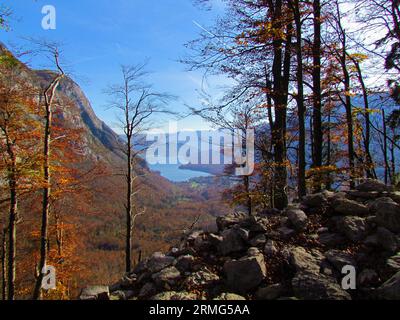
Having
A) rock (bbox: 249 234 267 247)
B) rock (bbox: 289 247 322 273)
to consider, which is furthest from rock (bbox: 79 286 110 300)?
rock (bbox: 289 247 322 273)

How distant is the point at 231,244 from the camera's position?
553cm

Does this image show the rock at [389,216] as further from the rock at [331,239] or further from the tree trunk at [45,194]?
the tree trunk at [45,194]

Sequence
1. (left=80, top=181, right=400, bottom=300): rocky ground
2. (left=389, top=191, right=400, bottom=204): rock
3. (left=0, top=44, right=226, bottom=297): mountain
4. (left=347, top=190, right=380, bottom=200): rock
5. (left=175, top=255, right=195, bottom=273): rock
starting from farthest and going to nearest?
1. (left=0, top=44, right=226, bottom=297): mountain
2. (left=347, top=190, right=380, bottom=200): rock
3. (left=389, top=191, right=400, bottom=204): rock
4. (left=175, top=255, right=195, bottom=273): rock
5. (left=80, top=181, right=400, bottom=300): rocky ground

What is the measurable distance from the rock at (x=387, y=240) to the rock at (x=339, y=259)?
2.05ft

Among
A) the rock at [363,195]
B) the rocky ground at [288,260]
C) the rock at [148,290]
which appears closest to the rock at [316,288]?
the rocky ground at [288,260]

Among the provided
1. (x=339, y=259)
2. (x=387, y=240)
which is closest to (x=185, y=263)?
(x=339, y=259)

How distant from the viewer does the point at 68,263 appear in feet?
65.4

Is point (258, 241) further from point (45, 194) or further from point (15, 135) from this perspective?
point (15, 135)

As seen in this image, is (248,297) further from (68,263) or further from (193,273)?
(68,263)

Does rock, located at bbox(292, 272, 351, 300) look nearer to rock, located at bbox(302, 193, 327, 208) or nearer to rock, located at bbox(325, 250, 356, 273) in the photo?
rock, located at bbox(325, 250, 356, 273)

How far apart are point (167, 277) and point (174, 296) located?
0.61m

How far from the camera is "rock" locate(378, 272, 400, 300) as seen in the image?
3.73 metres

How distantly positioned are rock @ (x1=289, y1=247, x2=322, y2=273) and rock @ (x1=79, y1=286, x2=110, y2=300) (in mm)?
3120
